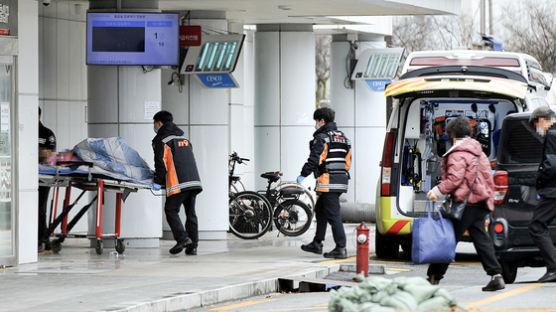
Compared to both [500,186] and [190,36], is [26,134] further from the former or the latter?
[500,186]

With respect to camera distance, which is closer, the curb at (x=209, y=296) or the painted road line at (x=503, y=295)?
the painted road line at (x=503, y=295)

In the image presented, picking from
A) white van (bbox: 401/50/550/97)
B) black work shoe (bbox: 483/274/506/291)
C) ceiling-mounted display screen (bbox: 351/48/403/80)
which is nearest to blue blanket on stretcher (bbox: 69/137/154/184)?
white van (bbox: 401/50/550/97)

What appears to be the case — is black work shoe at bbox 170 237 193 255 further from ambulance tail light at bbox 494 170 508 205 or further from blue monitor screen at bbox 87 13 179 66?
ambulance tail light at bbox 494 170 508 205

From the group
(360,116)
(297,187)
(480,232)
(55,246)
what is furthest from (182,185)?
(360,116)

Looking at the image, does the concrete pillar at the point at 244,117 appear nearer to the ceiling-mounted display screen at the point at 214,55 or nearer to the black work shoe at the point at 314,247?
the ceiling-mounted display screen at the point at 214,55

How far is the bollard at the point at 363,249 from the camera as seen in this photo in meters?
12.3

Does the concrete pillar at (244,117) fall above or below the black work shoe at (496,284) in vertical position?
above

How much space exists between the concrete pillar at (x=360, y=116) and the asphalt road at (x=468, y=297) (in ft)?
35.4

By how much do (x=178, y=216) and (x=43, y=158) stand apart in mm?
2092

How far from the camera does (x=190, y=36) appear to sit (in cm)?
1800

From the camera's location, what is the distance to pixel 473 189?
38.3ft

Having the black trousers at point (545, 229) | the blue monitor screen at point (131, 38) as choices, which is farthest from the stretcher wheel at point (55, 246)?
the black trousers at point (545, 229)

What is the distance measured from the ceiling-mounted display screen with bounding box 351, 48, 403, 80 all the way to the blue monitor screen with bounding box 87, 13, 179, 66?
9.44m

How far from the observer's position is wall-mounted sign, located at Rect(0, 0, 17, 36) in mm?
14188
